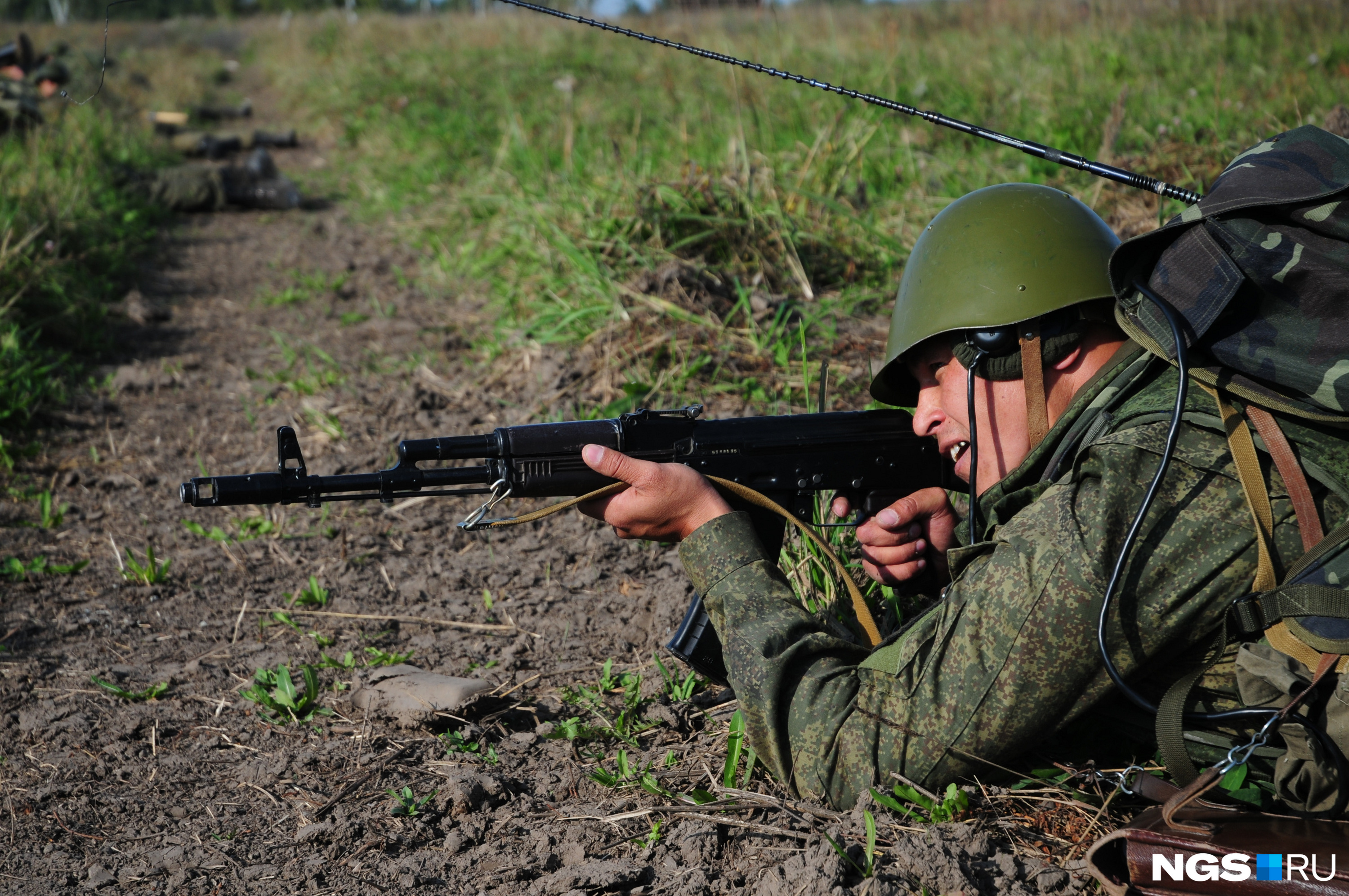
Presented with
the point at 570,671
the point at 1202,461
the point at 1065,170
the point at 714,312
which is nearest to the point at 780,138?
the point at 1065,170

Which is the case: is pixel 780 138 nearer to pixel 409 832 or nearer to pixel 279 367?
pixel 279 367

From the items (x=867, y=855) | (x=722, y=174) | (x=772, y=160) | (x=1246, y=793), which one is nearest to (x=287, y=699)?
(x=867, y=855)

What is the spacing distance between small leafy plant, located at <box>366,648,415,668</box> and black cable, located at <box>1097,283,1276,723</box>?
191 centimetres

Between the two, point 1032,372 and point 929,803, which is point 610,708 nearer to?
point 929,803

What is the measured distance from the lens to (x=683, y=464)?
2.35m

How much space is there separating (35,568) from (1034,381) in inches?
126

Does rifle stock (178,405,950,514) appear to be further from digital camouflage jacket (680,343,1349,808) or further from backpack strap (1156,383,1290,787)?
backpack strap (1156,383,1290,787)

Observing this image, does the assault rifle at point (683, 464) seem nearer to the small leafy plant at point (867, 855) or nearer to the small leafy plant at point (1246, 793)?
the small leafy plant at point (867, 855)

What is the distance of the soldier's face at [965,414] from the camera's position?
84.1 inches

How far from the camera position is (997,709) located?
5.62 feet

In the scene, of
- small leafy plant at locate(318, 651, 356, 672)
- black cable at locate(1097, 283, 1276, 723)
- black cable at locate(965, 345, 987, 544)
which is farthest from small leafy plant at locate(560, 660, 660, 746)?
black cable at locate(1097, 283, 1276, 723)

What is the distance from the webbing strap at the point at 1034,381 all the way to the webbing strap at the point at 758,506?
511mm

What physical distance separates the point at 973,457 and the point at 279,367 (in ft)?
13.8
